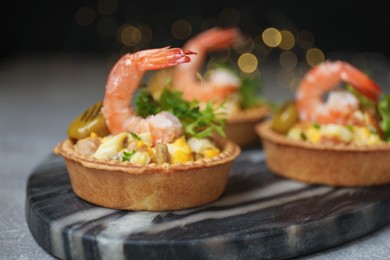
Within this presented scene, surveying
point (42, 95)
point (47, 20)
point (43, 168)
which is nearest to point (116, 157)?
point (43, 168)

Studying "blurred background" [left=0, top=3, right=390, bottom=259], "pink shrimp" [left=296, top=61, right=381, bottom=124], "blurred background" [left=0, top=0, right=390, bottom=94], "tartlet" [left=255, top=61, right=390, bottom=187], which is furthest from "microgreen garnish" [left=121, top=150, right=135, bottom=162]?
"blurred background" [left=0, top=0, right=390, bottom=94]

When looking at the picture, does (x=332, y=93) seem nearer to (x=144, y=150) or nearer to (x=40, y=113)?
(x=144, y=150)

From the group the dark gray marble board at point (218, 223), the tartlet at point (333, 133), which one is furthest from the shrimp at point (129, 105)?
the tartlet at point (333, 133)

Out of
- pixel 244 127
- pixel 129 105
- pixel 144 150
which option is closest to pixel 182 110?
pixel 129 105

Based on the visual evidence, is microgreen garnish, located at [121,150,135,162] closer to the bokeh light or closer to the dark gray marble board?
the dark gray marble board

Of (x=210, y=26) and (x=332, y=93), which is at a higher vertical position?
(x=210, y=26)

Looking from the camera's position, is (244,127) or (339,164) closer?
(339,164)

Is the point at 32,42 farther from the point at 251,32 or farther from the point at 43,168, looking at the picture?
the point at 43,168
